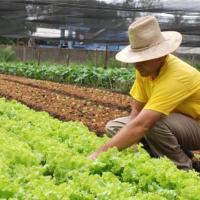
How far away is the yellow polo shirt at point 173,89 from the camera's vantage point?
446 cm

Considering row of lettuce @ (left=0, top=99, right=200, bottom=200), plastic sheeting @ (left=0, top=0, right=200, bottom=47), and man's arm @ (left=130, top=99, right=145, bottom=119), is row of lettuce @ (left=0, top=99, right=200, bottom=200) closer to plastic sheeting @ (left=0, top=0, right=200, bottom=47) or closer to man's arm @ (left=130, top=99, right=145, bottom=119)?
man's arm @ (left=130, top=99, right=145, bottom=119)

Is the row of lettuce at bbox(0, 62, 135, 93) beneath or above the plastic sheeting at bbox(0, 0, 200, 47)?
beneath

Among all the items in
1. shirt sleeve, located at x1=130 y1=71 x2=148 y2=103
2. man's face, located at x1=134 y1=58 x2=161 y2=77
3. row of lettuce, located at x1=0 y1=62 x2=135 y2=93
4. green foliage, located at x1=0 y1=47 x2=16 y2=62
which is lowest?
green foliage, located at x1=0 y1=47 x2=16 y2=62

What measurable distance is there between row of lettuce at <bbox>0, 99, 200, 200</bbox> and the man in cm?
23

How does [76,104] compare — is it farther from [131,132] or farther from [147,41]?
[131,132]

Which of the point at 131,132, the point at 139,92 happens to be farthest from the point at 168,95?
the point at 139,92

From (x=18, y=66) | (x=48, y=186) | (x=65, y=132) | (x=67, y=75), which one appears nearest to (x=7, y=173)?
(x=48, y=186)

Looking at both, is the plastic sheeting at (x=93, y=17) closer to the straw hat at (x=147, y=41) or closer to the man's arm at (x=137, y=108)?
the man's arm at (x=137, y=108)

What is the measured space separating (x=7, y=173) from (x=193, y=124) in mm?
2096

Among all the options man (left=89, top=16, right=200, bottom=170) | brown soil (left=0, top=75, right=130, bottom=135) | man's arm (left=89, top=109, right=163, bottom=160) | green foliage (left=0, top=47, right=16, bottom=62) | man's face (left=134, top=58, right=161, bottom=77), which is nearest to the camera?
man's arm (left=89, top=109, right=163, bottom=160)

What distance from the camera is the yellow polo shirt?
446cm

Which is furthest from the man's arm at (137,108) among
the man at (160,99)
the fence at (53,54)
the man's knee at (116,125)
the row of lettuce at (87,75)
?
the fence at (53,54)

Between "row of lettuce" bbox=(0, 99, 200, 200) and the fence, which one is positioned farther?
the fence

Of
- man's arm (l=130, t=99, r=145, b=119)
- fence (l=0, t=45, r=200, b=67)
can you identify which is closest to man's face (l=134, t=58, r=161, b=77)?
man's arm (l=130, t=99, r=145, b=119)
